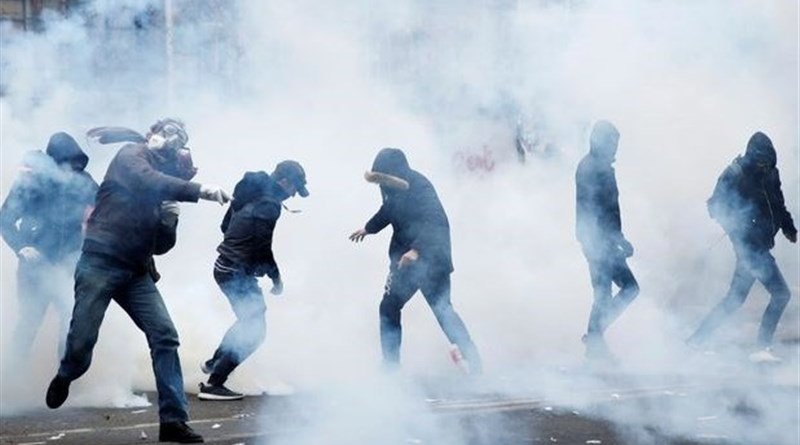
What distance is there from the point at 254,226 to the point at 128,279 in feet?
5.47

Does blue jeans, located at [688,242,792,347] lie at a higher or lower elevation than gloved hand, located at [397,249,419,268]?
lower

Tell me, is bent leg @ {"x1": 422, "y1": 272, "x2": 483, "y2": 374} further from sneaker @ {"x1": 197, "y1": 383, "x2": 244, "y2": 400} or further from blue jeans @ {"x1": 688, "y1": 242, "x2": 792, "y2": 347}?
blue jeans @ {"x1": 688, "y1": 242, "x2": 792, "y2": 347}

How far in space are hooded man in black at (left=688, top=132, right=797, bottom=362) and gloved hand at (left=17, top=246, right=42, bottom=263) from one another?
14.8 feet

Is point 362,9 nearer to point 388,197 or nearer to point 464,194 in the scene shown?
point 464,194

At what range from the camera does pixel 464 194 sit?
12695mm

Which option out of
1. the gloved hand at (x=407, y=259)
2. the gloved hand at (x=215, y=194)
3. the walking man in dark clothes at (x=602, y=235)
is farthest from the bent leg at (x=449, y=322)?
the gloved hand at (x=215, y=194)

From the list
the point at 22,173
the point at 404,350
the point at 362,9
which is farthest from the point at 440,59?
the point at 22,173

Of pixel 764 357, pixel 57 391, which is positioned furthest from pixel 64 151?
pixel 764 357

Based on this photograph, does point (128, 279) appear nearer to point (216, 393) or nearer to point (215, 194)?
point (215, 194)

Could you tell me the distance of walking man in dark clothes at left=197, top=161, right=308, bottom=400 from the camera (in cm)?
932

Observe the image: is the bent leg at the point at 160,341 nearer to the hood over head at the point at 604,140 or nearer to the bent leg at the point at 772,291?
the hood over head at the point at 604,140

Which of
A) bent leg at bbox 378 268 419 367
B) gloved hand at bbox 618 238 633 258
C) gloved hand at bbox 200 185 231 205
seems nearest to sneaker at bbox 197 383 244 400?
bent leg at bbox 378 268 419 367

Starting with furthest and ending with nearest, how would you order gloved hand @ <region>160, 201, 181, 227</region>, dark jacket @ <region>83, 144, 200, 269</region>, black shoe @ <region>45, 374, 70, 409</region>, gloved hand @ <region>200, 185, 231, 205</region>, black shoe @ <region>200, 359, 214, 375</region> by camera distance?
black shoe @ <region>200, 359, 214, 375</region>, gloved hand @ <region>160, 201, 181, 227</region>, black shoe @ <region>45, 374, 70, 409</region>, dark jacket @ <region>83, 144, 200, 269</region>, gloved hand @ <region>200, 185, 231, 205</region>

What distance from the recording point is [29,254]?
9.29 m
